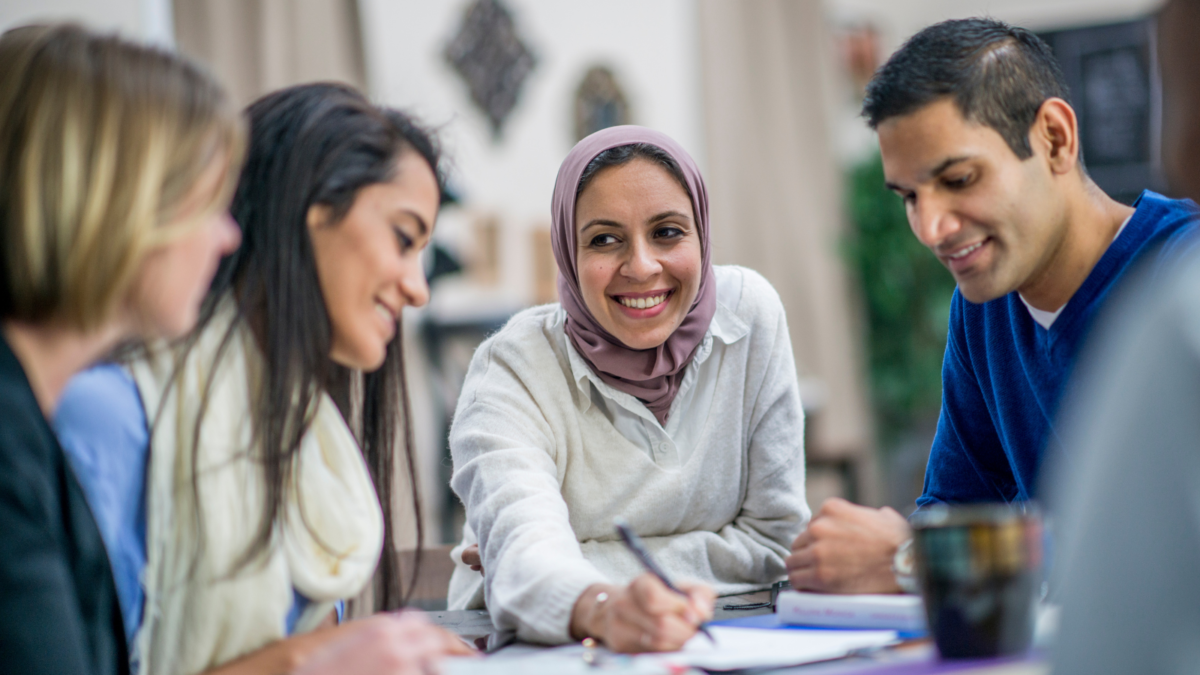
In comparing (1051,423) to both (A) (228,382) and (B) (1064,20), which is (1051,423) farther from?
(B) (1064,20)

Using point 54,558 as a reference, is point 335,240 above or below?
above

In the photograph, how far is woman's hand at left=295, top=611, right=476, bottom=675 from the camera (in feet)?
2.67

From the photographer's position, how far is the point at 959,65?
132cm

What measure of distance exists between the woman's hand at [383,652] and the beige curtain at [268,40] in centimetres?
336

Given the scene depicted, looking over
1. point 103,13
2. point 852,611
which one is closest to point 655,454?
point 852,611

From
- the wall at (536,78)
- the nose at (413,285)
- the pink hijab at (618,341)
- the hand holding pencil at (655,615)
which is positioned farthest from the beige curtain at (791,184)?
the hand holding pencil at (655,615)

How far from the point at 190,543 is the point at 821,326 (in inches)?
194

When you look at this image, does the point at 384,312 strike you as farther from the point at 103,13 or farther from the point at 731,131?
the point at 731,131

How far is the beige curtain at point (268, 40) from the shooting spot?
3889mm

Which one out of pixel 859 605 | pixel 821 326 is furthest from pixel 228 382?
pixel 821 326

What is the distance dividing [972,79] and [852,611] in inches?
28.0

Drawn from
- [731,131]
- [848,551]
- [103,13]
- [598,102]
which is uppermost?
[103,13]

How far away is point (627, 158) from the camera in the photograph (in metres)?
1.58

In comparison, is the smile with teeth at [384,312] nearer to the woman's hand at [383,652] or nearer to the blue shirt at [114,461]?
the blue shirt at [114,461]
